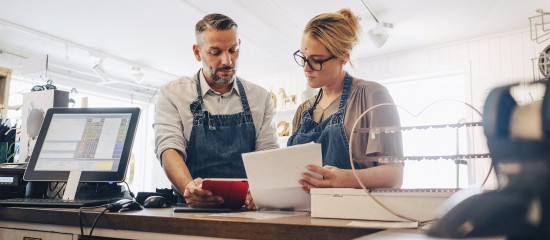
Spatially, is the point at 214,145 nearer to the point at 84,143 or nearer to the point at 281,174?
the point at 84,143

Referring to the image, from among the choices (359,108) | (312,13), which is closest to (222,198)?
(359,108)

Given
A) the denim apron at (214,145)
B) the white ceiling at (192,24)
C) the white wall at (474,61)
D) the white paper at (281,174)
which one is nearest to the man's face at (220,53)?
the denim apron at (214,145)

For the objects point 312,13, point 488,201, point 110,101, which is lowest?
point 488,201

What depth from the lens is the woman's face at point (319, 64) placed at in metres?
1.56

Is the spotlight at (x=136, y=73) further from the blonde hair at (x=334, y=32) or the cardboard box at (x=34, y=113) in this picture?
the blonde hair at (x=334, y=32)

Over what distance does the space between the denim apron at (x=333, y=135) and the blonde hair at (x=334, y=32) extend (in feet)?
0.36

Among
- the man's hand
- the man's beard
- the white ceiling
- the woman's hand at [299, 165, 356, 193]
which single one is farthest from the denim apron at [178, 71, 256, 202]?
the white ceiling

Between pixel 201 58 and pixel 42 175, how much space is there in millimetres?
798

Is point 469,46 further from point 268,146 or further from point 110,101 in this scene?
point 110,101

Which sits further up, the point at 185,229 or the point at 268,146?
the point at 268,146

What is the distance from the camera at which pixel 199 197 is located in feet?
4.36

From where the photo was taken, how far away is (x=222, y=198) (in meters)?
1.37

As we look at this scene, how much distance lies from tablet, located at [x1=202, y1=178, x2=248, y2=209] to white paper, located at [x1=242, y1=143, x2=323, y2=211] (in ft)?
0.27

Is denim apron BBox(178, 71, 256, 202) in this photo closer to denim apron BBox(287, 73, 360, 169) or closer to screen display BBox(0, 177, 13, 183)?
denim apron BBox(287, 73, 360, 169)
